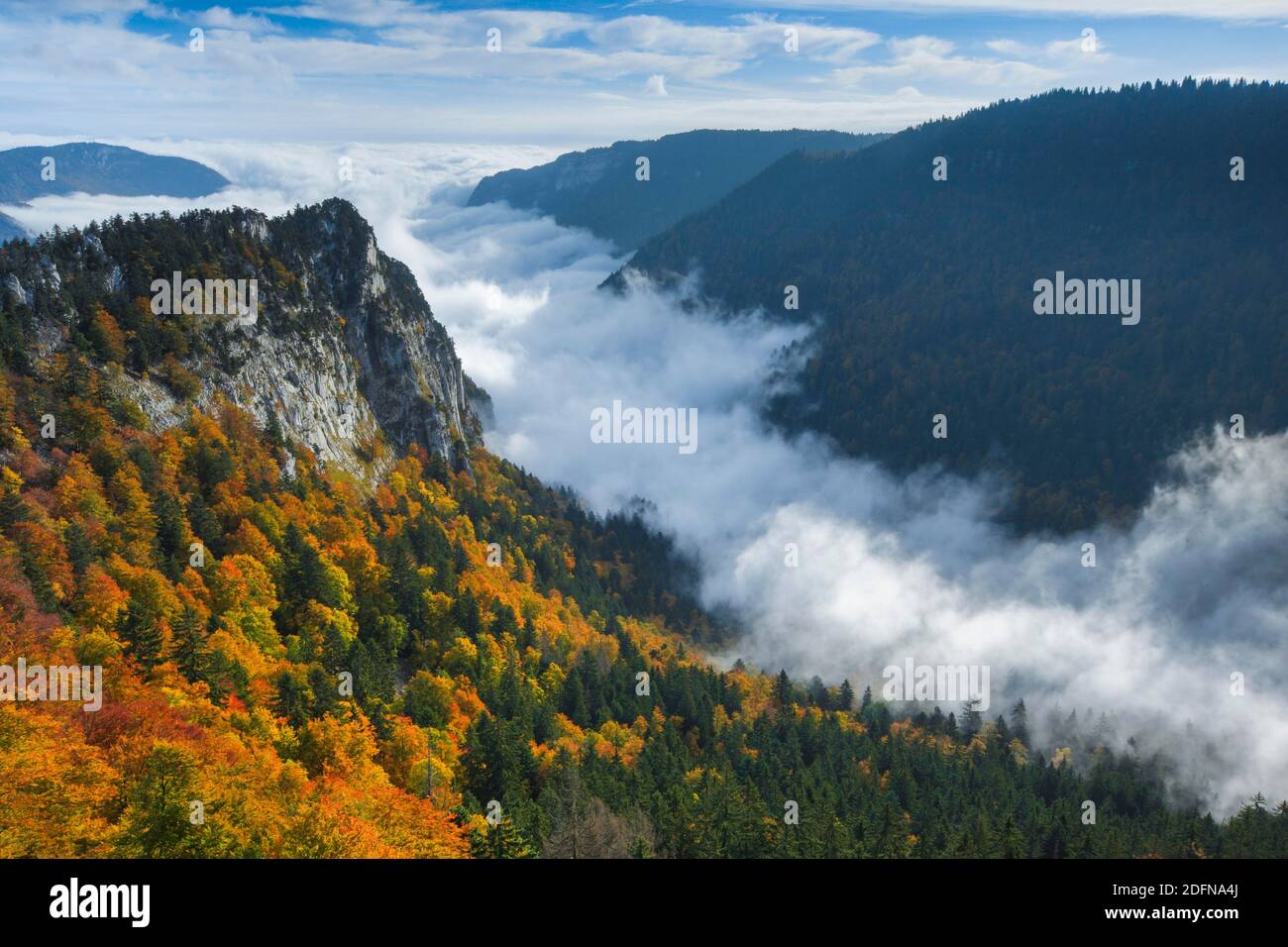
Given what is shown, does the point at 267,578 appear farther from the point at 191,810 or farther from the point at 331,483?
the point at 191,810

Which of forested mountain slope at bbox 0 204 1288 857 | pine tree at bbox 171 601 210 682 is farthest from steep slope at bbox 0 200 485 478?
pine tree at bbox 171 601 210 682

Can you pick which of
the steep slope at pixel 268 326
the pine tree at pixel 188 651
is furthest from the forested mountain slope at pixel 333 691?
the steep slope at pixel 268 326

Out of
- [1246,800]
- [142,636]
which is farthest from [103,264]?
[1246,800]

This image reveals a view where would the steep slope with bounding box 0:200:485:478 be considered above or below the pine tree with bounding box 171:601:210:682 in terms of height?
above

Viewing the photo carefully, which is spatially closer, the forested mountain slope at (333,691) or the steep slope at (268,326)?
the forested mountain slope at (333,691)

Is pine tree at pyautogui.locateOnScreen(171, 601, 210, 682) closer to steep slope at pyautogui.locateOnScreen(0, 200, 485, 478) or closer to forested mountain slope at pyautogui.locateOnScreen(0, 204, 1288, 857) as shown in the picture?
forested mountain slope at pyautogui.locateOnScreen(0, 204, 1288, 857)

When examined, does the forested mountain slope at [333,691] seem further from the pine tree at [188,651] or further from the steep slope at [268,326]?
the steep slope at [268,326]
